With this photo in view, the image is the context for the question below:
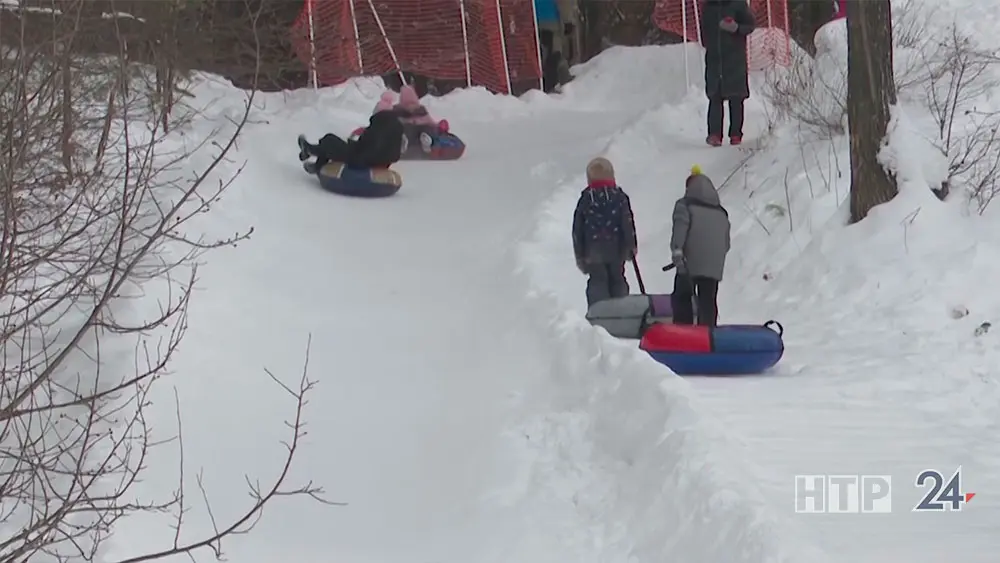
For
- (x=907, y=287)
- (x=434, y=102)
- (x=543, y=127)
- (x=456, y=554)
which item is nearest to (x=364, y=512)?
(x=456, y=554)

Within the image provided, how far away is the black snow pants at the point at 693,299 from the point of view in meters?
7.98

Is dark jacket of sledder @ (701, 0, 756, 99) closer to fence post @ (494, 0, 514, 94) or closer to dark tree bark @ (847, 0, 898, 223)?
dark tree bark @ (847, 0, 898, 223)

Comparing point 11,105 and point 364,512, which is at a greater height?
point 11,105

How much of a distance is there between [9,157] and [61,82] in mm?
1762

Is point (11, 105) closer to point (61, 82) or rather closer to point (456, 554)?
point (61, 82)

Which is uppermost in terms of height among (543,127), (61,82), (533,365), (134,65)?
(61,82)

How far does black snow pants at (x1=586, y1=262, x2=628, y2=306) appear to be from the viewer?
8664 millimetres

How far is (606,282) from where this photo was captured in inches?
342

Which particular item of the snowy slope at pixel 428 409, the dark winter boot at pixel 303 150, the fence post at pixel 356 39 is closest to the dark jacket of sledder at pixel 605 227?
the snowy slope at pixel 428 409

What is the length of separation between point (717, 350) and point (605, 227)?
1.73 meters

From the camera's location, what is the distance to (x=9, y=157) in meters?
4.05

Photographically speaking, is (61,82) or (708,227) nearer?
(61,82)

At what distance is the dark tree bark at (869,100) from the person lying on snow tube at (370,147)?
18.0 feet

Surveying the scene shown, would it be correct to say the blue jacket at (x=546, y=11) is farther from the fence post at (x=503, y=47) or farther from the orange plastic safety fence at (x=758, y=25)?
the orange plastic safety fence at (x=758, y=25)
